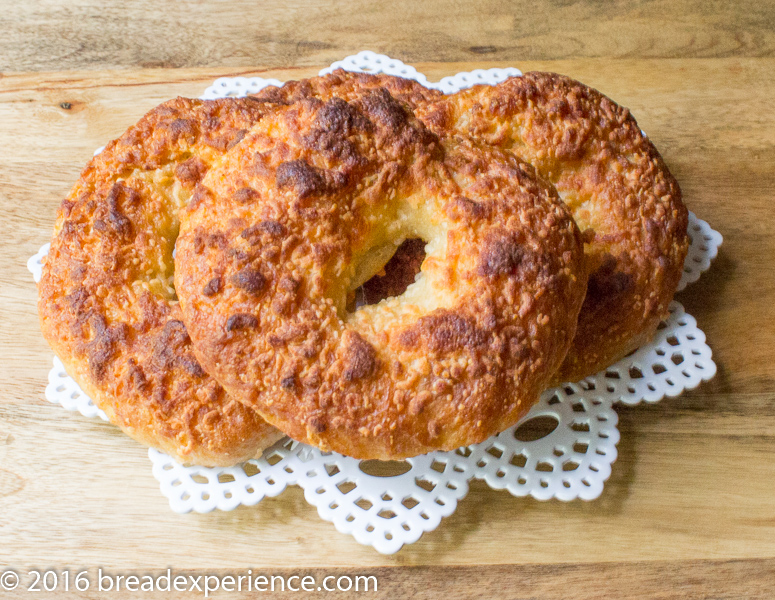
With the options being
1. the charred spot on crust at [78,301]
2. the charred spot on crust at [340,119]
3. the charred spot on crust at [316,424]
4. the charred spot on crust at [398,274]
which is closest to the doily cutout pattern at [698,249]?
the charred spot on crust at [398,274]

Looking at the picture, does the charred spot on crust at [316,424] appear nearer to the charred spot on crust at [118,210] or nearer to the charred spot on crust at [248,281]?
the charred spot on crust at [248,281]

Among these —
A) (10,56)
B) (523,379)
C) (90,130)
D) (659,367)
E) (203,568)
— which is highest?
(10,56)

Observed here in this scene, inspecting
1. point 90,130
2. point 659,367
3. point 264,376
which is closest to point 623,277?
point 659,367

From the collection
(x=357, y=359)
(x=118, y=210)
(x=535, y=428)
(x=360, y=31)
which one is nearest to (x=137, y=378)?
(x=118, y=210)

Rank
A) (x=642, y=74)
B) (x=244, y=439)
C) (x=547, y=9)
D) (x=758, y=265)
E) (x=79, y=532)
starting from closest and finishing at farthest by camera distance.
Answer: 1. (x=244, y=439)
2. (x=79, y=532)
3. (x=758, y=265)
4. (x=642, y=74)
5. (x=547, y=9)

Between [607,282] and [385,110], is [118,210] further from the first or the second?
[607,282]

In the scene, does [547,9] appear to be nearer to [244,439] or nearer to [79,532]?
[244,439]
